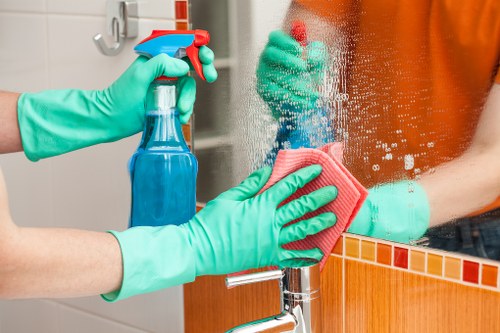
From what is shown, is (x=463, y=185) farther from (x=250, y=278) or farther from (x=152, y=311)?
(x=152, y=311)

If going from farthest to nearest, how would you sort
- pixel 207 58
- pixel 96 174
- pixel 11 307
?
pixel 11 307 → pixel 96 174 → pixel 207 58

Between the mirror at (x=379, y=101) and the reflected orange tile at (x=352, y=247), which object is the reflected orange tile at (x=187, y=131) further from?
the reflected orange tile at (x=352, y=247)

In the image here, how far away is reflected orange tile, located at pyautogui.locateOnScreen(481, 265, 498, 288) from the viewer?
943 mm

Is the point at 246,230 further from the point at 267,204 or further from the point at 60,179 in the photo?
the point at 60,179

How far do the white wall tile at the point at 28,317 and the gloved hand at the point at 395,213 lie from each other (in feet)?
3.02

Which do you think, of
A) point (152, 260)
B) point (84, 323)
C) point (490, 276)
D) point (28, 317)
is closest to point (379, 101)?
point (490, 276)

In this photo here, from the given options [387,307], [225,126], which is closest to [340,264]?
[387,307]

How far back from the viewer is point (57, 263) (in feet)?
3.18

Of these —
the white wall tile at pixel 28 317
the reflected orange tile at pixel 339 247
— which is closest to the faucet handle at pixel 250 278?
the reflected orange tile at pixel 339 247

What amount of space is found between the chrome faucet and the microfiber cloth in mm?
49

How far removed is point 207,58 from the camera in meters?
1.15

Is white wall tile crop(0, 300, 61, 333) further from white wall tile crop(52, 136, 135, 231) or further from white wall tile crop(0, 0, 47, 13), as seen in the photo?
white wall tile crop(0, 0, 47, 13)

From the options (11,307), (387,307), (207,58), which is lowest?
(11,307)

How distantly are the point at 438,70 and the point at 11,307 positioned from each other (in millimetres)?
1306
